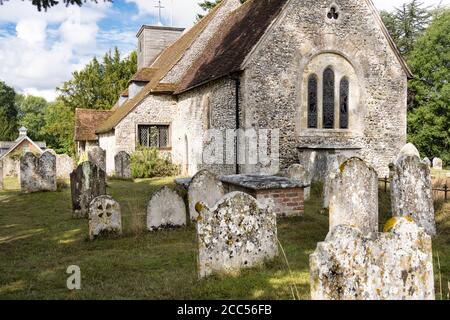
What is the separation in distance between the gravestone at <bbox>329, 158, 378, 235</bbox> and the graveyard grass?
65cm

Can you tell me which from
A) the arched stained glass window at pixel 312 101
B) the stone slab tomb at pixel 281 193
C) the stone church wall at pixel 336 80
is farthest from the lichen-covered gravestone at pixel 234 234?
the arched stained glass window at pixel 312 101

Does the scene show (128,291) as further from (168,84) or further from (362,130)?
(168,84)

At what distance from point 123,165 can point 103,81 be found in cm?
1938

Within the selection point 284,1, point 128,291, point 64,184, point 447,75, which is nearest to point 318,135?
point 284,1

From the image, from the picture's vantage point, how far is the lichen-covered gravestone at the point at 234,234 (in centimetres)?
556

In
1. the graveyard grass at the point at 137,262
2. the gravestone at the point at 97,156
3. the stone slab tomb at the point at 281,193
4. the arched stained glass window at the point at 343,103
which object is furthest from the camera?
the gravestone at the point at 97,156

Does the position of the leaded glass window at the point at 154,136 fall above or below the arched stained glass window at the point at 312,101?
below

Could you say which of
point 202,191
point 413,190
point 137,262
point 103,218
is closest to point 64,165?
point 202,191

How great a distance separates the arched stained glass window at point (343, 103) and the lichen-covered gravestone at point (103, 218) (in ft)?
38.6

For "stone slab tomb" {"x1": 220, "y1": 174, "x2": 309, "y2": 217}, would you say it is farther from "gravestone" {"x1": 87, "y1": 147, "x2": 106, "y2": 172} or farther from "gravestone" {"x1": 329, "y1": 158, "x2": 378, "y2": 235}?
"gravestone" {"x1": 87, "y1": 147, "x2": 106, "y2": 172}

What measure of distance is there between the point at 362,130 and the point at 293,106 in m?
3.31

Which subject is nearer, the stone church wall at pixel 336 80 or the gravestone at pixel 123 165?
the stone church wall at pixel 336 80

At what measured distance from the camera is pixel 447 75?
3195 centimetres

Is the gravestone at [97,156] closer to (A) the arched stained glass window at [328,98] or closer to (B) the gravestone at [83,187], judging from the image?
(B) the gravestone at [83,187]
